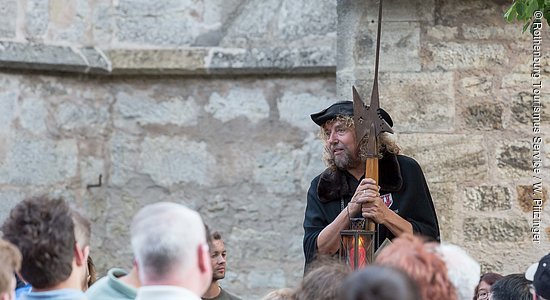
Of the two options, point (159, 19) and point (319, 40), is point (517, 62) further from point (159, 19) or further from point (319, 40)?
point (159, 19)

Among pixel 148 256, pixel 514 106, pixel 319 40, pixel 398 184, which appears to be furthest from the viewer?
pixel 319 40

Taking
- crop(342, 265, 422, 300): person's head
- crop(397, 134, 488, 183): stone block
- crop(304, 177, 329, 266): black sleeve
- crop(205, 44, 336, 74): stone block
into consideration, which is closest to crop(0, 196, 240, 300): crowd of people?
crop(342, 265, 422, 300): person's head

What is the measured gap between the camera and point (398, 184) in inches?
236

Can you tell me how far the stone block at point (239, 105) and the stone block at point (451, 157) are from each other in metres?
1.75

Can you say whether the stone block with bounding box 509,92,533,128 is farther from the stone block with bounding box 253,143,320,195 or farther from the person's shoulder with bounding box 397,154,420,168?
the stone block with bounding box 253,143,320,195

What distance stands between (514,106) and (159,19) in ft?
9.51

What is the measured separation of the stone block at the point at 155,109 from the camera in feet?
28.1

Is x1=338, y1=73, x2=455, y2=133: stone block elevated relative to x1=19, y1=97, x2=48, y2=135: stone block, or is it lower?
elevated

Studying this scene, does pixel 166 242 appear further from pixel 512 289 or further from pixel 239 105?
pixel 239 105

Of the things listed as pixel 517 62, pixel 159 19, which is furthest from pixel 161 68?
pixel 517 62

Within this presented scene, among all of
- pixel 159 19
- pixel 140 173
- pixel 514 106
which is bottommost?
pixel 140 173

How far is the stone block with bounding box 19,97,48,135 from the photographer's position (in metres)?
8.30

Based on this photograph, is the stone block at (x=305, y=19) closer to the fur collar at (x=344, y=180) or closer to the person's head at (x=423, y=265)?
the fur collar at (x=344, y=180)

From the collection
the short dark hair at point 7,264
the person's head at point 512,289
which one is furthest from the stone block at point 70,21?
the short dark hair at point 7,264
